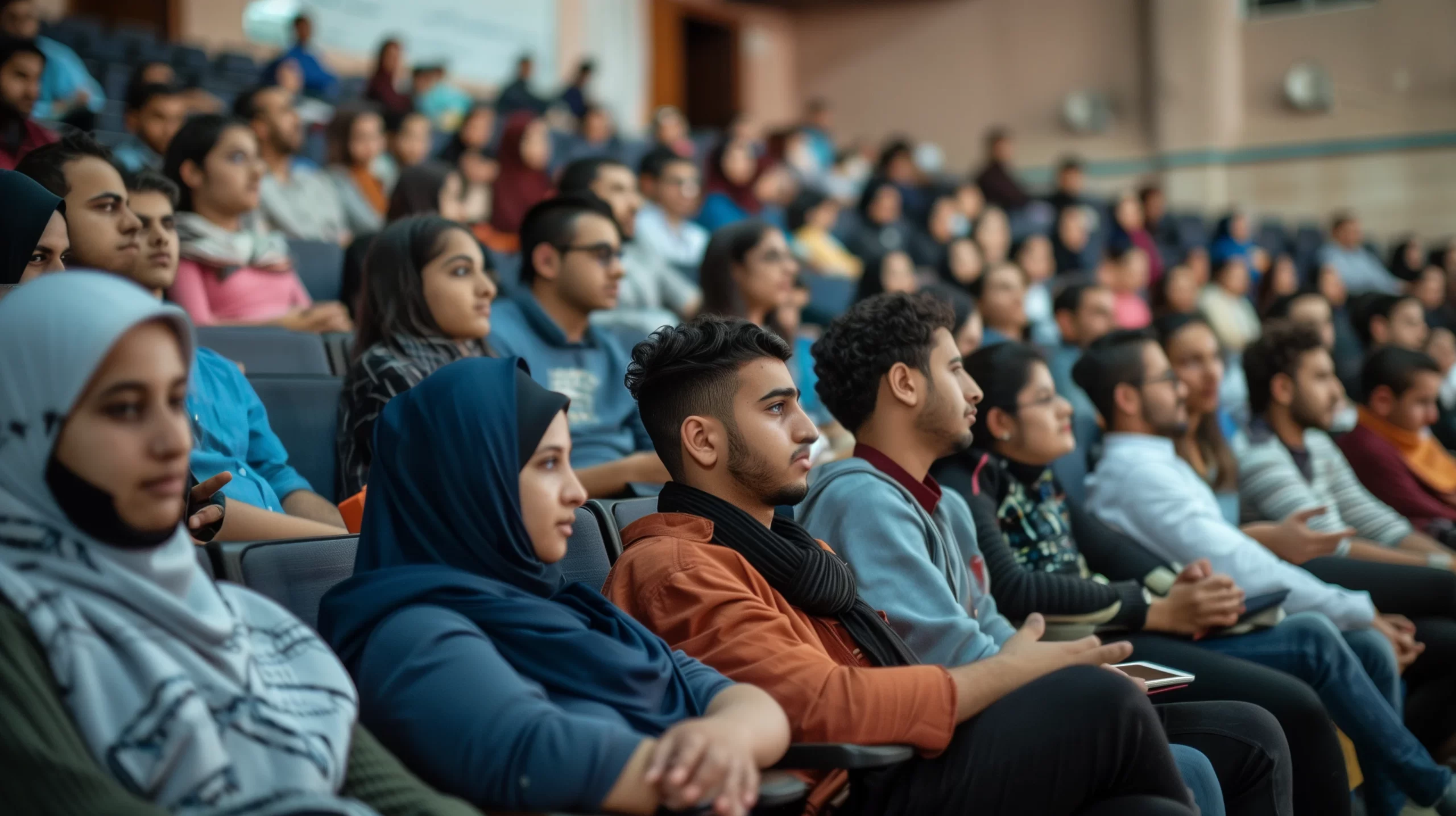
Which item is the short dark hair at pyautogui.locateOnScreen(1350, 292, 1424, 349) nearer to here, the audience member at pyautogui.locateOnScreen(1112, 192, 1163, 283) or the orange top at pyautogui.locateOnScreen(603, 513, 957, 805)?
the audience member at pyautogui.locateOnScreen(1112, 192, 1163, 283)

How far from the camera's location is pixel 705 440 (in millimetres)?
1638

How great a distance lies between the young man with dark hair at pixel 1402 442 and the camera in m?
3.30

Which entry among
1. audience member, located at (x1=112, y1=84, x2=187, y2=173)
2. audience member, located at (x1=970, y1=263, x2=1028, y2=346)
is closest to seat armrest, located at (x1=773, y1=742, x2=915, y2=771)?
audience member, located at (x1=970, y1=263, x2=1028, y2=346)

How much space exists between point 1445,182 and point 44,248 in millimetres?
11204

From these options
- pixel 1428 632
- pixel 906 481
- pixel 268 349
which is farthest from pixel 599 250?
pixel 1428 632

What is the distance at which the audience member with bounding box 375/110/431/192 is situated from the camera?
5.17 m

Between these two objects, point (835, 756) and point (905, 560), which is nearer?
point (835, 756)

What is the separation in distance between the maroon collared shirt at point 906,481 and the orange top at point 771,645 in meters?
0.40

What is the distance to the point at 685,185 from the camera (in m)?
4.94

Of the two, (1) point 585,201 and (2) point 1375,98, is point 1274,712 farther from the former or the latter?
(2) point 1375,98

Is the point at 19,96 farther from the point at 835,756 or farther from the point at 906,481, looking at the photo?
the point at 835,756

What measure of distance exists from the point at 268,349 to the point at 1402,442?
2.94m

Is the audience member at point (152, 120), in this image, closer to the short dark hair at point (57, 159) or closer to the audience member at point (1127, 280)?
the short dark hair at point (57, 159)

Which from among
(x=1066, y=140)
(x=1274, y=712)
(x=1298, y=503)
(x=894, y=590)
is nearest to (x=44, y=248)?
(x=894, y=590)
